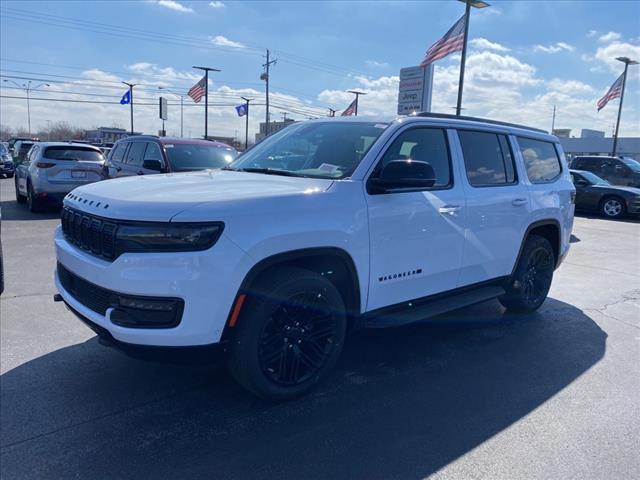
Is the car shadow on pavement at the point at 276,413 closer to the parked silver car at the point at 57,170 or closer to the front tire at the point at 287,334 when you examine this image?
the front tire at the point at 287,334

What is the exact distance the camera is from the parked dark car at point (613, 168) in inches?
720

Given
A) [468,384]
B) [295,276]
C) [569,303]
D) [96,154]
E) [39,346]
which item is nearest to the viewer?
[295,276]

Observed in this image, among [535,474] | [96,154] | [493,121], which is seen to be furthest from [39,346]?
[96,154]

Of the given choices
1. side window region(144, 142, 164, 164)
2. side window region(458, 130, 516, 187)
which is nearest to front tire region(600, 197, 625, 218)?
side window region(458, 130, 516, 187)

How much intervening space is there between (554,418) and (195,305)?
→ 8.10 ft

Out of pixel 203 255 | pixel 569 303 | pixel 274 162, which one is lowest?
pixel 569 303

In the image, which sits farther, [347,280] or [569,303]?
[569,303]

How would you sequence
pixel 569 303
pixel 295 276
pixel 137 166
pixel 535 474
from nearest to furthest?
pixel 535 474 < pixel 295 276 < pixel 569 303 < pixel 137 166

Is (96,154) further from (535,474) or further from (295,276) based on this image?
(535,474)

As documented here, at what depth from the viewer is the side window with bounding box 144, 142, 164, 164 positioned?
9.02 metres

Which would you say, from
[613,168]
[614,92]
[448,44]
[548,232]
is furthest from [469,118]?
[614,92]

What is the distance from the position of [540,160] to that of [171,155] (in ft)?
20.3

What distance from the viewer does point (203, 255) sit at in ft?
9.00

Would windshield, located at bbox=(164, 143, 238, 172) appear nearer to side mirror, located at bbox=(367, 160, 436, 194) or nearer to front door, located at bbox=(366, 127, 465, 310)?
front door, located at bbox=(366, 127, 465, 310)
